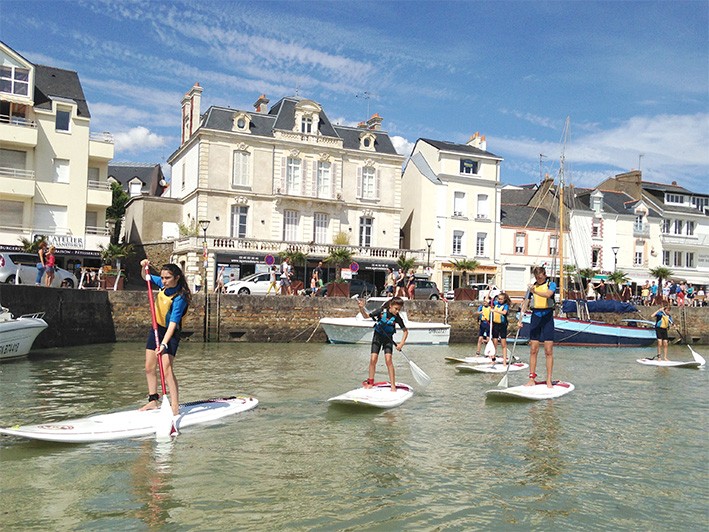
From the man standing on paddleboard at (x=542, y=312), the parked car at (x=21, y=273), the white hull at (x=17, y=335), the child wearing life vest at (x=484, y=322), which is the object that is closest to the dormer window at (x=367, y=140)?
the parked car at (x=21, y=273)

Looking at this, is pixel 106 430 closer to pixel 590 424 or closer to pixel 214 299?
pixel 590 424

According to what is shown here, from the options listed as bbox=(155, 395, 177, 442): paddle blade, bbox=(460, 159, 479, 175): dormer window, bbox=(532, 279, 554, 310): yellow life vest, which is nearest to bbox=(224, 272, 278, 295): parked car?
bbox=(460, 159, 479, 175): dormer window

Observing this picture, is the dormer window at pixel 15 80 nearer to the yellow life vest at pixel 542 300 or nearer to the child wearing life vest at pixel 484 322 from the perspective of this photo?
the child wearing life vest at pixel 484 322

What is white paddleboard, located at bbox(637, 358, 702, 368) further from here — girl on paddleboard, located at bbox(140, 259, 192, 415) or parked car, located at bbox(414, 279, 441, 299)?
girl on paddleboard, located at bbox(140, 259, 192, 415)

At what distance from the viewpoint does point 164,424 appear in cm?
910

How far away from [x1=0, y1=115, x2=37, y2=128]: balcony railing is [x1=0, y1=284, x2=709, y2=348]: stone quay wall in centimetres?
1582

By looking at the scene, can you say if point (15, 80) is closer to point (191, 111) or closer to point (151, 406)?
point (191, 111)

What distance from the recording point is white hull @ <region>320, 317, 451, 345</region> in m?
27.9

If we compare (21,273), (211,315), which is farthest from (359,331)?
(21,273)

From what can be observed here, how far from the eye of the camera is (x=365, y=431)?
10.2 meters

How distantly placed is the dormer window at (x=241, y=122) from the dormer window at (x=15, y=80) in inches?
456

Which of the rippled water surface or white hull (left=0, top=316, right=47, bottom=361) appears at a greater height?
white hull (left=0, top=316, right=47, bottom=361)

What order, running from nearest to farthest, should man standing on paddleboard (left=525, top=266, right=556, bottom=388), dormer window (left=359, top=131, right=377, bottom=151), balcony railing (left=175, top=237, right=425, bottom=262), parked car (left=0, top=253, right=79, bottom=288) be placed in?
man standing on paddleboard (left=525, top=266, right=556, bottom=388) → parked car (left=0, top=253, right=79, bottom=288) → balcony railing (left=175, top=237, right=425, bottom=262) → dormer window (left=359, top=131, right=377, bottom=151)

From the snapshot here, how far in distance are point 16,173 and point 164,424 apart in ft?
107
